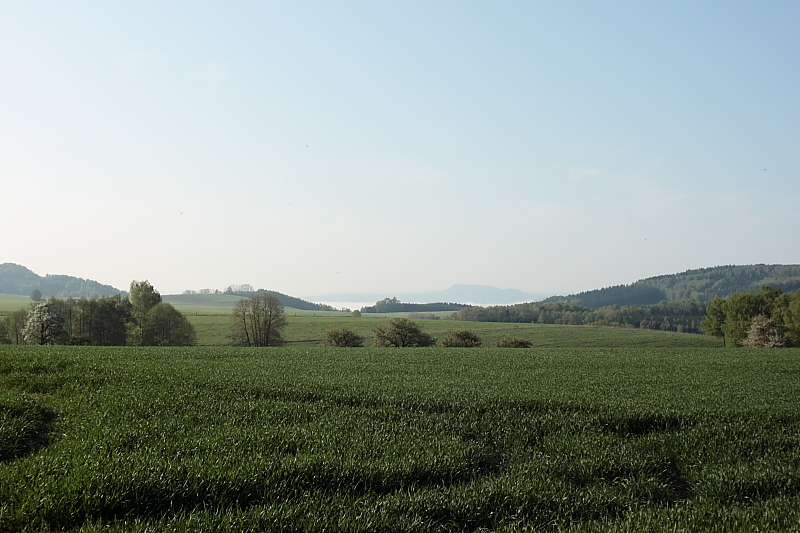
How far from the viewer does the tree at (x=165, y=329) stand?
64.0m

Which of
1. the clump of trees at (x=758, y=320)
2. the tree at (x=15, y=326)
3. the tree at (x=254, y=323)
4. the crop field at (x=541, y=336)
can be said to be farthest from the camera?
the crop field at (x=541, y=336)

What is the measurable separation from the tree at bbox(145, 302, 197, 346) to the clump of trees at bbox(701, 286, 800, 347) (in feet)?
261

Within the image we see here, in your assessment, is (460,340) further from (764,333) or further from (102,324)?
(102,324)

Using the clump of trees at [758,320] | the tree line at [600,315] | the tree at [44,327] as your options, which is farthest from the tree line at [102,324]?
the tree line at [600,315]

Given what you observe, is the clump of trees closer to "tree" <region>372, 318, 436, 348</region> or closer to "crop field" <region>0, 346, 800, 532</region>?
"tree" <region>372, 318, 436, 348</region>

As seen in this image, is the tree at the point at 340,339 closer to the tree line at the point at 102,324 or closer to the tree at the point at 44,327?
the tree line at the point at 102,324

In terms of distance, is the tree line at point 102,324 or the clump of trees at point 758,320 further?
the clump of trees at point 758,320

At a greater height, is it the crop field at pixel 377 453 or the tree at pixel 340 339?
the crop field at pixel 377 453

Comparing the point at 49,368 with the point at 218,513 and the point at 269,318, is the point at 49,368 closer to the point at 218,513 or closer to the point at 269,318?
the point at 218,513

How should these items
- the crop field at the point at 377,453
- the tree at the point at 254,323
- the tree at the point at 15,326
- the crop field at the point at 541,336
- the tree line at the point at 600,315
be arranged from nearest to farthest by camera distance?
the crop field at the point at 377,453 < the tree at the point at 15,326 < the tree at the point at 254,323 < the crop field at the point at 541,336 < the tree line at the point at 600,315

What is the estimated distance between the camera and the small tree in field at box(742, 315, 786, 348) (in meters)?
64.2

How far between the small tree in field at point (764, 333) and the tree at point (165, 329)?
77561 mm

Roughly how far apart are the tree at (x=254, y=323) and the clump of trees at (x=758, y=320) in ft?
224

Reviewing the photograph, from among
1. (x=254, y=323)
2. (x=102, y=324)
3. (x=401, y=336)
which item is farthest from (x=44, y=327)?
(x=401, y=336)
